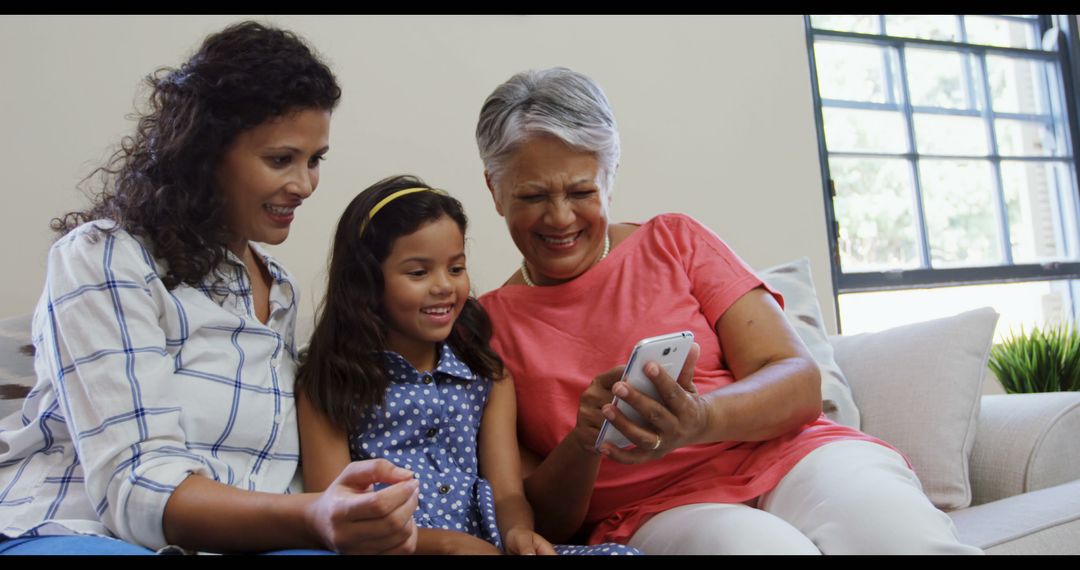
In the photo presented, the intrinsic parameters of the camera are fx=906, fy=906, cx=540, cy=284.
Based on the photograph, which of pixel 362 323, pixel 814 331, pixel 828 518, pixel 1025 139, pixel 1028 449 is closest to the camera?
pixel 828 518

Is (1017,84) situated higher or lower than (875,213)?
higher

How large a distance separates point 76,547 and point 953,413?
1495mm

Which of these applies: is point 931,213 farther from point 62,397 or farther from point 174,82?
point 62,397

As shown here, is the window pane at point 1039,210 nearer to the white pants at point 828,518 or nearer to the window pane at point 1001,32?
the window pane at point 1001,32

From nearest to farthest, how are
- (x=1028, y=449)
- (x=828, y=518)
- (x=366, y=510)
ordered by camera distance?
(x=366, y=510) → (x=828, y=518) → (x=1028, y=449)

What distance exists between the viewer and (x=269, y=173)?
4.42ft

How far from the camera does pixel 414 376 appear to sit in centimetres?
152

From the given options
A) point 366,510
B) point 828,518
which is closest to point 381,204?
point 366,510

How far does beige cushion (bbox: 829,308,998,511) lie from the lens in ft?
5.54

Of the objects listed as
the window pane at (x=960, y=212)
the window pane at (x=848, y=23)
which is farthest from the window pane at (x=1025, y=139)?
the window pane at (x=848, y=23)

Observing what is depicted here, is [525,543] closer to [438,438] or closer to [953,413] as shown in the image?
[438,438]

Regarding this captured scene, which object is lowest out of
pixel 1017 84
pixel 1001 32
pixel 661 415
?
pixel 661 415

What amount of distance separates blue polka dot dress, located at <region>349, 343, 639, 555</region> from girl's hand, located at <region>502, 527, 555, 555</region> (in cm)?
6

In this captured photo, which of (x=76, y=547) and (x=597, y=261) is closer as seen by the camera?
(x=76, y=547)
